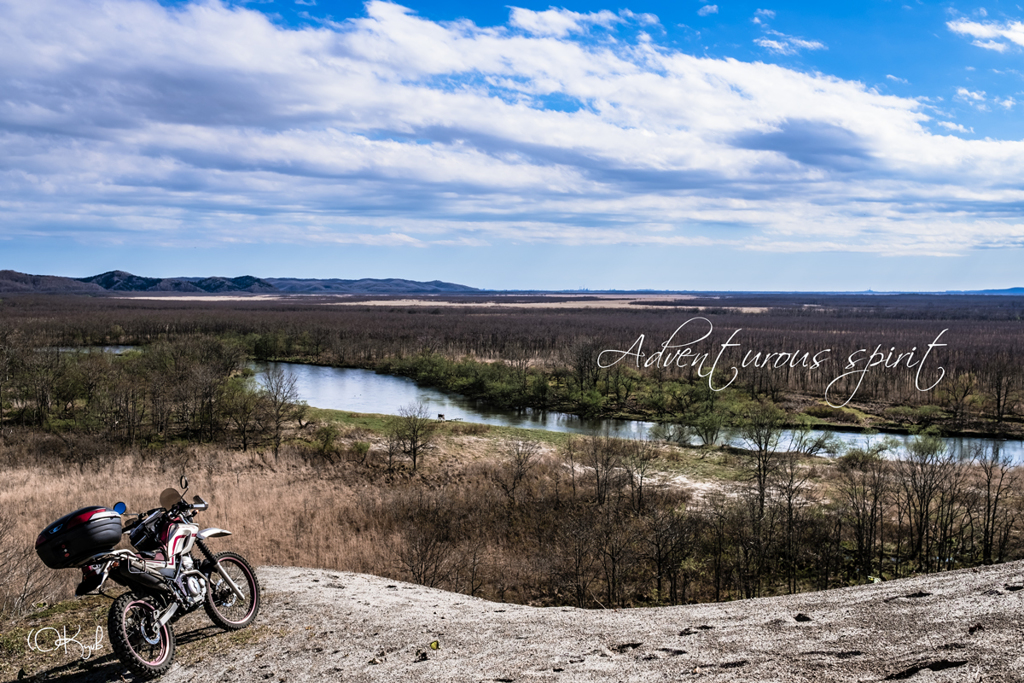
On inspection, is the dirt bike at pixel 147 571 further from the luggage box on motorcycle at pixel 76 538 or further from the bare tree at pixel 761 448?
the bare tree at pixel 761 448

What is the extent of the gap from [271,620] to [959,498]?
30585mm

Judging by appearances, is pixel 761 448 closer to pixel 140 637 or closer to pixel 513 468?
pixel 513 468

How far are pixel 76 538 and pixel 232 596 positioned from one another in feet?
9.92

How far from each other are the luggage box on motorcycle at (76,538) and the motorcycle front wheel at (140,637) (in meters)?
0.90

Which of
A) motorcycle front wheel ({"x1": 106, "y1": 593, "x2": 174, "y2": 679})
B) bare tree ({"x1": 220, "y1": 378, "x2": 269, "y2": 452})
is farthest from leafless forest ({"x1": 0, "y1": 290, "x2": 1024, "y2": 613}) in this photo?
motorcycle front wheel ({"x1": 106, "y1": 593, "x2": 174, "y2": 679})

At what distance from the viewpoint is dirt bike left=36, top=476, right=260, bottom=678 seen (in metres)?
7.73

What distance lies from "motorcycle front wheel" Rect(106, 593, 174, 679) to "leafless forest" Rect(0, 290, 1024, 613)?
411 centimetres

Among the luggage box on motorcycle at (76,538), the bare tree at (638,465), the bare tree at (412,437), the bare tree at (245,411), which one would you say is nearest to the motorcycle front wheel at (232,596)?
the luggage box on motorcycle at (76,538)

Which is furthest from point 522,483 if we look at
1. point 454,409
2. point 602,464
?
point 454,409

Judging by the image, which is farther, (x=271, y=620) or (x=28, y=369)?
(x=28, y=369)

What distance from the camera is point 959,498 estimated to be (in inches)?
1163

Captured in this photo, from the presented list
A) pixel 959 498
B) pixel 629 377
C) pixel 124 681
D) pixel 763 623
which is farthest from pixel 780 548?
pixel 629 377

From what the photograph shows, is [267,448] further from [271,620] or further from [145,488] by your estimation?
[271,620]

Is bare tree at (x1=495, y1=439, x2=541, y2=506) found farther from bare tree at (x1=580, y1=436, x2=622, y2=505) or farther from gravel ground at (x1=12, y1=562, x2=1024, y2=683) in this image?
gravel ground at (x1=12, y1=562, x2=1024, y2=683)
